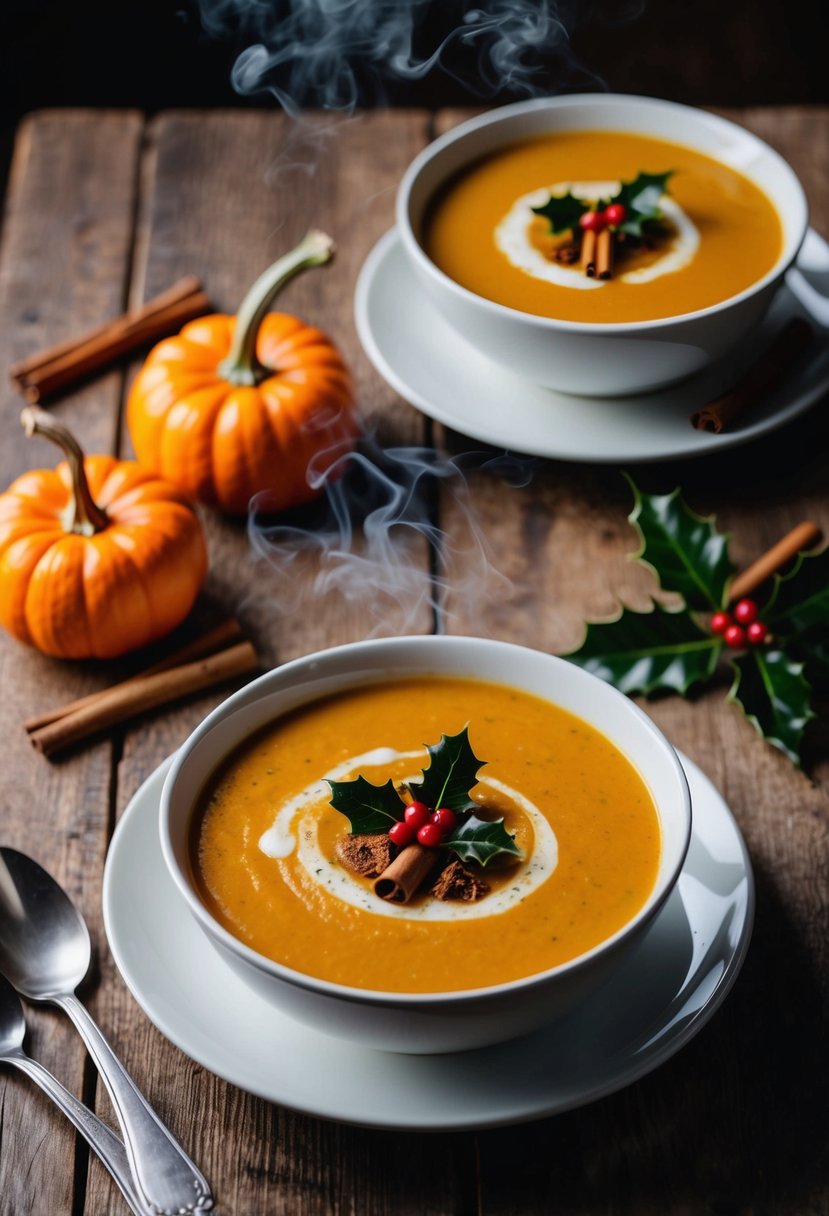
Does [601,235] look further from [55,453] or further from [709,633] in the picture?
[55,453]

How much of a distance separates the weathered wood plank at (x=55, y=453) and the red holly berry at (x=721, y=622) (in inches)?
32.8

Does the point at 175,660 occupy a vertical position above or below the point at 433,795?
below

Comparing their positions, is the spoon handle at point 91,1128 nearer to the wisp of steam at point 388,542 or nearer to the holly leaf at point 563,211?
the wisp of steam at point 388,542

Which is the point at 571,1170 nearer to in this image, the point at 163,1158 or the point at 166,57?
the point at 163,1158

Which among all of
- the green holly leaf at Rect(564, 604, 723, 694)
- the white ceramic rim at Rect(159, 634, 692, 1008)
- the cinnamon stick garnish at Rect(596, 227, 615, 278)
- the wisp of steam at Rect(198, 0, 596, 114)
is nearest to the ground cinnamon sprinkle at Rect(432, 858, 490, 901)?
the white ceramic rim at Rect(159, 634, 692, 1008)

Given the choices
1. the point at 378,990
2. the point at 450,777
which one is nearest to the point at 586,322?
the point at 450,777

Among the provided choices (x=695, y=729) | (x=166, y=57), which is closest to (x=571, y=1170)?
(x=695, y=729)

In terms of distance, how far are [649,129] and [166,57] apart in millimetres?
2937


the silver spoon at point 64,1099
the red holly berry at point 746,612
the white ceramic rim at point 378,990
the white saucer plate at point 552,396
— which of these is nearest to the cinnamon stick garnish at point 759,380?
the white saucer plate at point 552,396

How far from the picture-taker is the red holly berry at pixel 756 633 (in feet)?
5.99

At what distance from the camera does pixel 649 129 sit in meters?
2.47

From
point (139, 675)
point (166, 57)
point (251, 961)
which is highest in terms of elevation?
point (251, 961)

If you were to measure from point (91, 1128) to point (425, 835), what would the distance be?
433 mm

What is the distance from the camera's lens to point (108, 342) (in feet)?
7.63
